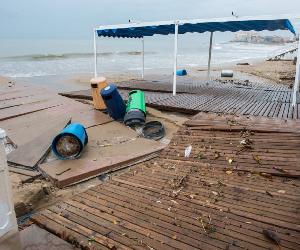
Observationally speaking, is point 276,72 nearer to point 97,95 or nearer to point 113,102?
point 97,95

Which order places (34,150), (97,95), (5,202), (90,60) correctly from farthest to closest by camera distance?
(90,60)
(97,95)
(34,150)
(5,202)

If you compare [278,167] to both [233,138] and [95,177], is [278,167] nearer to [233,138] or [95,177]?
[233,138]

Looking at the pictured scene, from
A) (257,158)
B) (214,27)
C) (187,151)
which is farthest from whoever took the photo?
(214,27)

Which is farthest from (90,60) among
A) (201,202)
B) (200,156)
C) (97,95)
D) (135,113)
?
(201,202)

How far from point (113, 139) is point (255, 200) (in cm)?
376

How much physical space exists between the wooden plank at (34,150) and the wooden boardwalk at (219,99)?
127 inches

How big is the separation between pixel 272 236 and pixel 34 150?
15.3ft

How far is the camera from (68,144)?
6.14 metres

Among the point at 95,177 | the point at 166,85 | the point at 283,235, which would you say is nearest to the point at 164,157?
the point at 95,177

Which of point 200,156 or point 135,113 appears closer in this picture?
point 200,156

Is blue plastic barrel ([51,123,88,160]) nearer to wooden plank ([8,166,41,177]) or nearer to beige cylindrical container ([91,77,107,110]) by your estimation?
wooden plank ([8,166,41,177])

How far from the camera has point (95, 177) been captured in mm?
5469

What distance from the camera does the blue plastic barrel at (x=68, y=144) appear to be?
602 centimetres

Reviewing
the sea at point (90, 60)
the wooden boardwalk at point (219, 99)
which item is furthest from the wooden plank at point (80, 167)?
the sea at point (90, 60)
